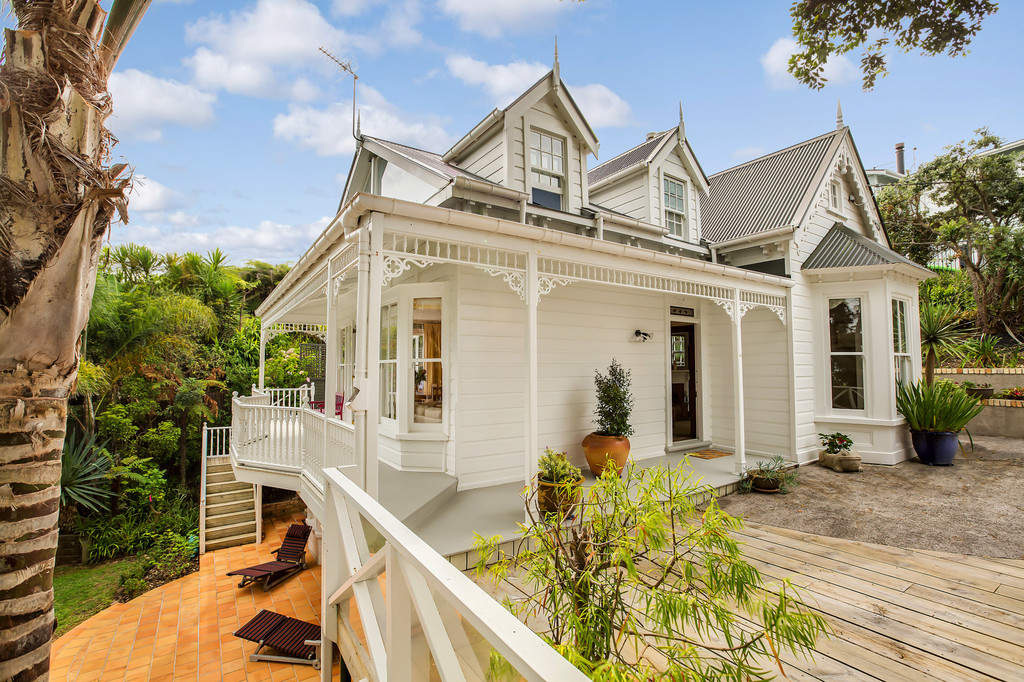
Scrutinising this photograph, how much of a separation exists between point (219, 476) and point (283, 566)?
504 centimetres

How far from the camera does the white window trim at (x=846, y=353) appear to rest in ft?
25.7

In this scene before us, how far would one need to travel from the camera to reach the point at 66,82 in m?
2.38

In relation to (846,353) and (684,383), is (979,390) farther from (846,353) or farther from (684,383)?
(684,383)

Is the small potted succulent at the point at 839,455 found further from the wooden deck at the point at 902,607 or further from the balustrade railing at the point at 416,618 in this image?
the balustrade railing at the point at 416,618

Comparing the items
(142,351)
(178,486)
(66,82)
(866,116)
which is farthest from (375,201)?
(178,486)

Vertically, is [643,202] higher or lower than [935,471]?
higher

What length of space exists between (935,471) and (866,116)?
6.94 metres

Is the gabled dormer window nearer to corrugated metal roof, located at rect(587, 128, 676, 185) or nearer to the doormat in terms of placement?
corrugated metal roof, located at rect(587, 128, 676, 185)

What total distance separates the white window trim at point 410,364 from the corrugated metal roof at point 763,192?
20.1ft

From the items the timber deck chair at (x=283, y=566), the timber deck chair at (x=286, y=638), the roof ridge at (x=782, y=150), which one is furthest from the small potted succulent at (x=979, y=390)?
the timber deck chair at (x=283, y=566)

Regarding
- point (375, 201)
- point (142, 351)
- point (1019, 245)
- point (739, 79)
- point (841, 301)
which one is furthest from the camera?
point (1019, 245)

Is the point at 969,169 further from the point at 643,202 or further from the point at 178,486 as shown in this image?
the point at 178,486

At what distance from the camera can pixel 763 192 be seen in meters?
9.41

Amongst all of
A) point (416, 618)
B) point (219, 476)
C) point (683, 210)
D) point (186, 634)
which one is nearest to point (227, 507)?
point (219, 476)
